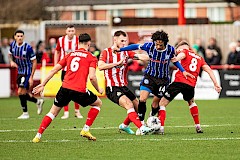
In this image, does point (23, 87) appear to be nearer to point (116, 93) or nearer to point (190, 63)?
point (116, 93)

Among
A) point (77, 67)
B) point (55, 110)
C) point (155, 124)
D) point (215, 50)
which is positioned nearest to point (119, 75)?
point (155, 124)

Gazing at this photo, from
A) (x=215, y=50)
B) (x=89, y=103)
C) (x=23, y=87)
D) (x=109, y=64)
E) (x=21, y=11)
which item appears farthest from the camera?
(x=21, y=11)

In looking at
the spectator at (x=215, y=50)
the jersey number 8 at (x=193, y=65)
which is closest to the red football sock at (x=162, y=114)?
the jersey number 8 at (x=193, y=65)

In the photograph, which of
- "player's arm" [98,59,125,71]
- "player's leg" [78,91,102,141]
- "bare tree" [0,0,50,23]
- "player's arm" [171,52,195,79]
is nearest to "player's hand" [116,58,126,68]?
"player's arm" [98,59,125,71]

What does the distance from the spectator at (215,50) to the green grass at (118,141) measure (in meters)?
9.46

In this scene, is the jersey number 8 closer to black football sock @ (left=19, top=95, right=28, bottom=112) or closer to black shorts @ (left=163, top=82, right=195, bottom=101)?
black shorts @ (left=163, top=82, right=195, bottom=101)

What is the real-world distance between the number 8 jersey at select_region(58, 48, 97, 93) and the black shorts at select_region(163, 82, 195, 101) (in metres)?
2.30

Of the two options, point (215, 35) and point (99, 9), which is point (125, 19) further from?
point (99, 9)

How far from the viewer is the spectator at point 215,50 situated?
32.1m

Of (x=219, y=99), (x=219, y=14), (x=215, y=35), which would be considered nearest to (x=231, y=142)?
(x=219, y=99)

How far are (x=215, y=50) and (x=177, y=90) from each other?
16.0 m

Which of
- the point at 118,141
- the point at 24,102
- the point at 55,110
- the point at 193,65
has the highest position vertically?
the point at 193,65

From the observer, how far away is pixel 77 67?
15.4 meters

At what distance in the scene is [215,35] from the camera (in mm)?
36312
